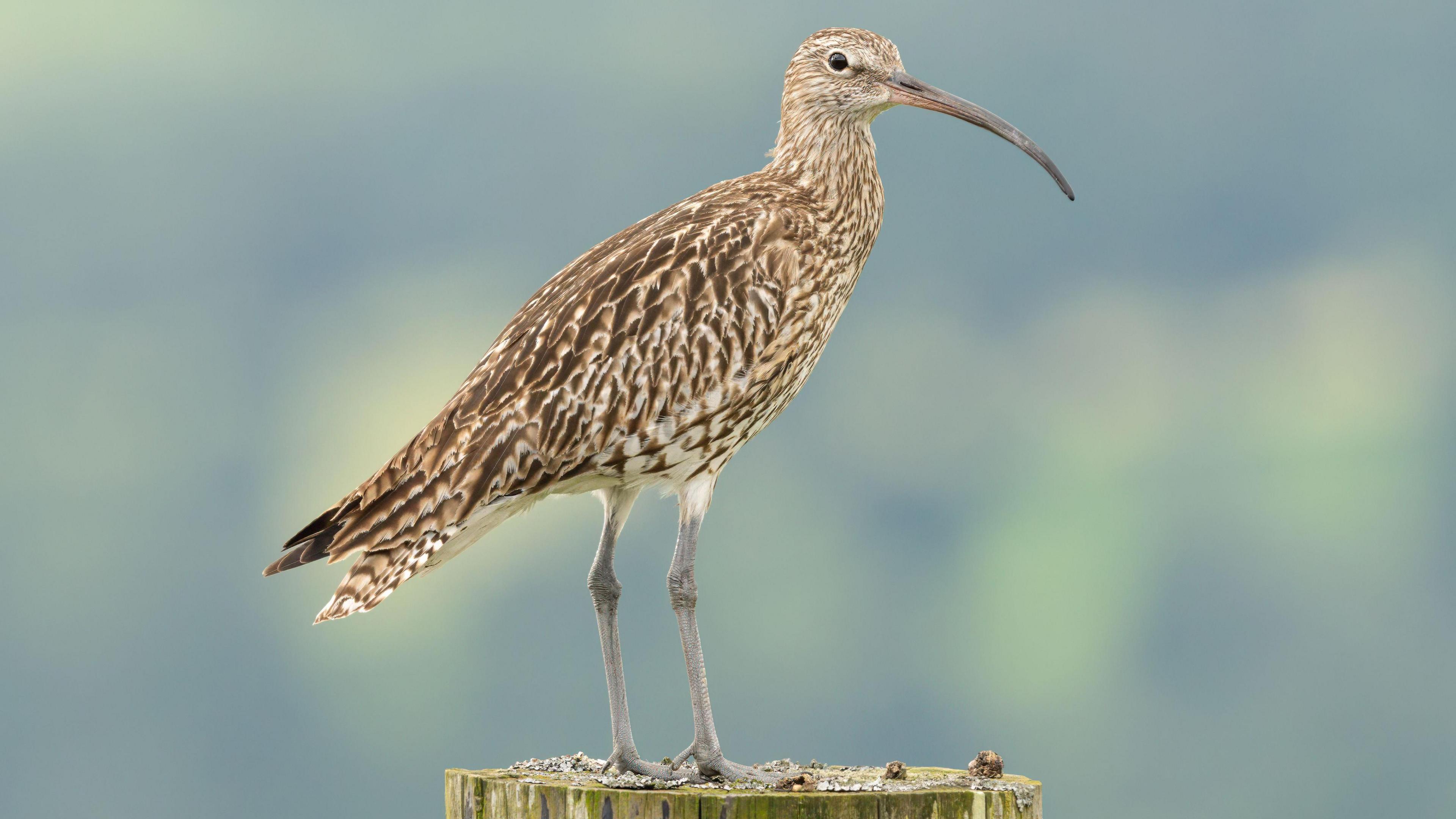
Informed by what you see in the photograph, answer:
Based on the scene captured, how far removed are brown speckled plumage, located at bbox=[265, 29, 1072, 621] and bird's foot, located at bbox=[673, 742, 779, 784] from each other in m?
1.54

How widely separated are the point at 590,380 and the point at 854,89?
8.46 feet

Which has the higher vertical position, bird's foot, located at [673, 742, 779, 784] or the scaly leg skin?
the scaly leg skin

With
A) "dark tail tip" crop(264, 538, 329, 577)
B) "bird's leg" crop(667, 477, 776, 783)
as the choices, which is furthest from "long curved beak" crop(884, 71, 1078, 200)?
"dark tail tip" crop(264, 538, 329, 577)

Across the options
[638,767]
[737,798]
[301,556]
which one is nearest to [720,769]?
[638,767]

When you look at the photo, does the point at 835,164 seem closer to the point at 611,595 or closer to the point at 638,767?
the point at 611,595

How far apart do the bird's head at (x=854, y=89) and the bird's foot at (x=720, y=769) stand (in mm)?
3818

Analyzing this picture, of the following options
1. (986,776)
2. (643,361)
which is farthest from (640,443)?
(986,776)

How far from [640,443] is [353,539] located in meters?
1.74

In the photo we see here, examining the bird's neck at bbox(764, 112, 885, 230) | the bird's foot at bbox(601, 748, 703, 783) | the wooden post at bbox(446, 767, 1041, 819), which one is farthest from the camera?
the bird's neck at bbox(764, 112, 885, 230)

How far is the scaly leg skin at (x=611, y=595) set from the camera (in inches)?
313

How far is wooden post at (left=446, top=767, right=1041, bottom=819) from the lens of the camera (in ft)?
21.7

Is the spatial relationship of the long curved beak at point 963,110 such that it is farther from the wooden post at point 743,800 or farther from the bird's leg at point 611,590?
the wooden post at point 743,800

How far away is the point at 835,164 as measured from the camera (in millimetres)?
8336

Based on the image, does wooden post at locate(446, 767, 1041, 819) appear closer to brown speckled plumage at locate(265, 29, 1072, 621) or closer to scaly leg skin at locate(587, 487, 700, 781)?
scaly leg skin at locate(587, 487, 700, 781)
